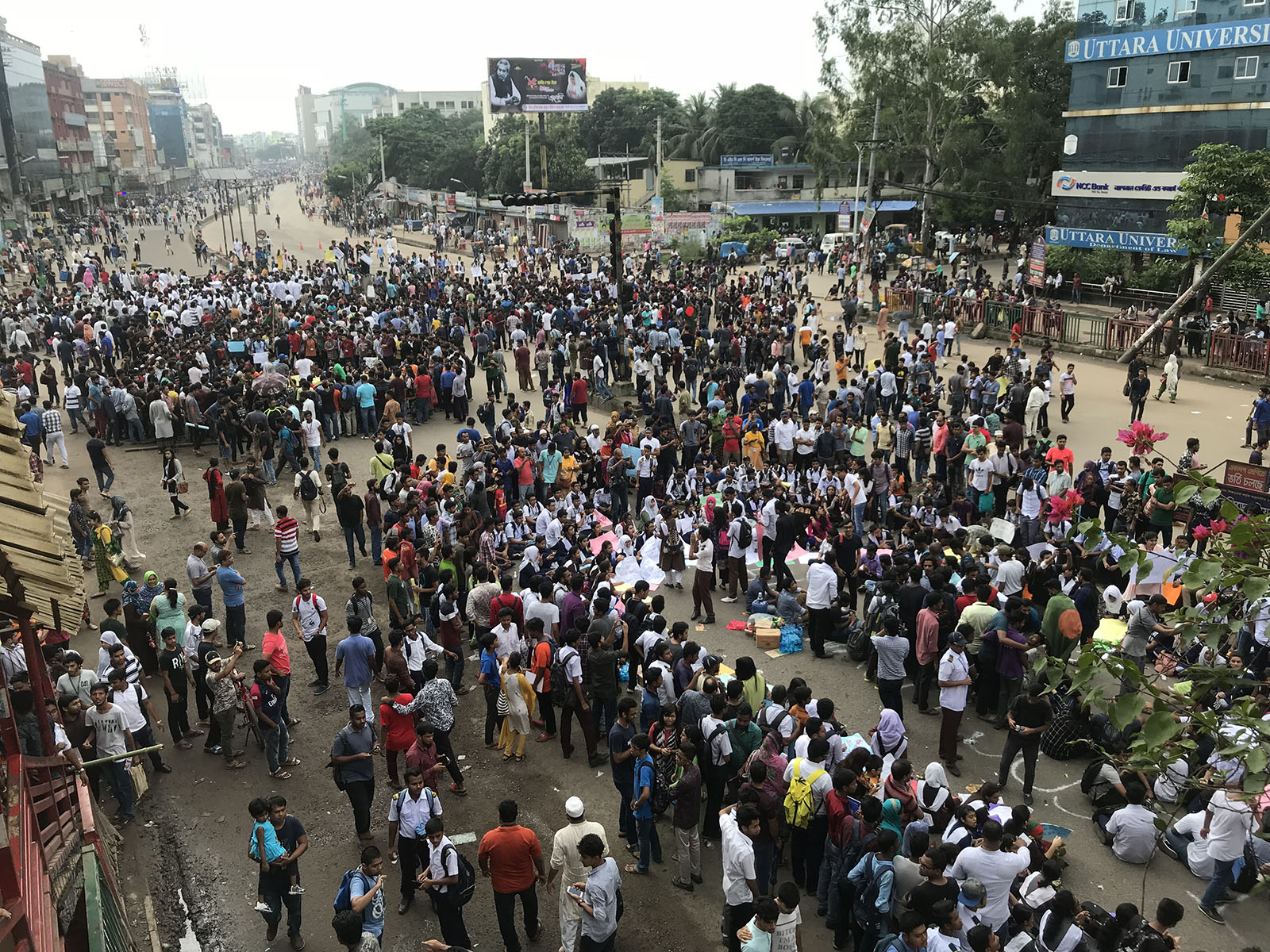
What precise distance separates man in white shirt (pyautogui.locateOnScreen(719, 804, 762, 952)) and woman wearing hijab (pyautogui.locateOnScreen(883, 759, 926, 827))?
99cm

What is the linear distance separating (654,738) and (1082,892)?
3.42 metres

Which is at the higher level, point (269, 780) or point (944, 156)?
point (944, 156)

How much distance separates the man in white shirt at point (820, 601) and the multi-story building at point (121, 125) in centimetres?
11404

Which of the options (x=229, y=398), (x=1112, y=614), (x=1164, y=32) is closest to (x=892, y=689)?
(x=1112, y=614)

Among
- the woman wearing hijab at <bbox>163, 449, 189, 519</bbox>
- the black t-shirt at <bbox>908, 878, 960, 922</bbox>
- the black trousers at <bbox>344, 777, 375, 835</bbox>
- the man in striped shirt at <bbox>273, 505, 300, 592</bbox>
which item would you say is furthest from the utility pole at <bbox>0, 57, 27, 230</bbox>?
the black t-shirt at <bbox>908, 878, 960, 922</bbox>

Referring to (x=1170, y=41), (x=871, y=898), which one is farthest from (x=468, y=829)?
(x=1170, y=41)

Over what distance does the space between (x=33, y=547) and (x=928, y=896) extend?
21.4 feet

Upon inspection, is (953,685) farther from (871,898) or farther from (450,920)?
(450,920)

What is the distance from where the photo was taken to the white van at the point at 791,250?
1748 inches

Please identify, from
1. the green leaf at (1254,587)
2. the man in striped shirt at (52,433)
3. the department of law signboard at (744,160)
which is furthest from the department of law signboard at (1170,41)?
the man in striped shirt at (52,433)

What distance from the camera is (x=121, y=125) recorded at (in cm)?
11919

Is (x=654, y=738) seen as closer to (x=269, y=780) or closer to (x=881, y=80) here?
(x=269, y=780)

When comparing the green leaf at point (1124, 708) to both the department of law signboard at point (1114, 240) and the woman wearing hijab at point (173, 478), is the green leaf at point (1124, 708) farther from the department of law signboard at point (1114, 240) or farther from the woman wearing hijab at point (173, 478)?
the department of law signboard at point (1114, 240)

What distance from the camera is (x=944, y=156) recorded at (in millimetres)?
38812
